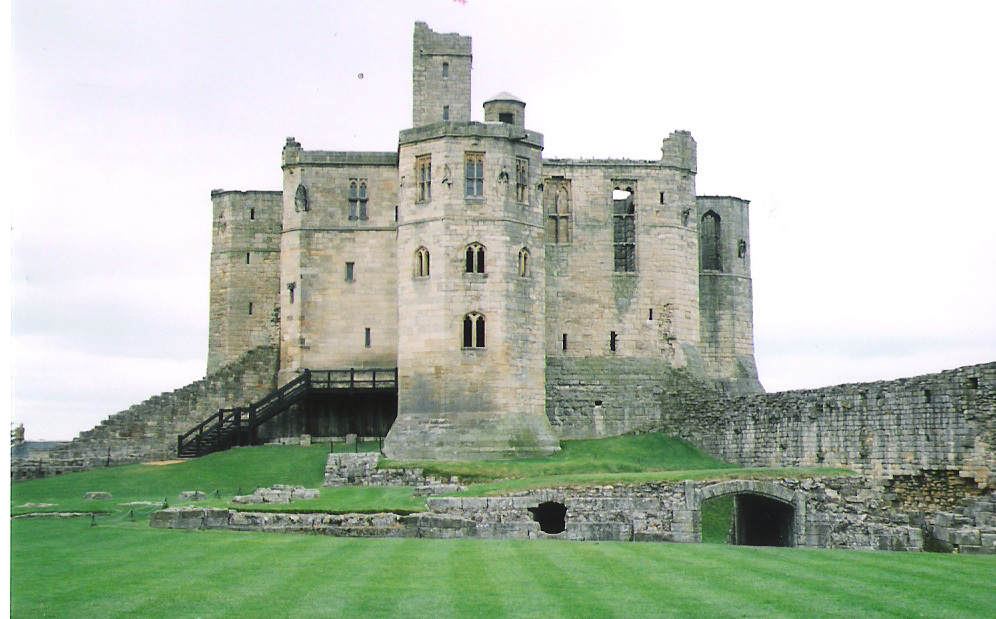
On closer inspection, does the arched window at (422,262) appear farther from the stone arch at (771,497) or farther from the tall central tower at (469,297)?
the stone arch at (771,497)

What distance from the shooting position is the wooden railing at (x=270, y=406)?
169 ft

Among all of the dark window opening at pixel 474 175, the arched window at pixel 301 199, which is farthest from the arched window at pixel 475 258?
the arched window at pixel 301 199

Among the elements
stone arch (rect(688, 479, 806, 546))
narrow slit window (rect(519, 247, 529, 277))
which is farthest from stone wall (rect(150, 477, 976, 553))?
narrow slit window (rect(519, 247, 529, 277))

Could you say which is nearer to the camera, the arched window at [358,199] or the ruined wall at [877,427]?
the ruined wall at [877,427]

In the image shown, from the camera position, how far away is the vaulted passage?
3738cm

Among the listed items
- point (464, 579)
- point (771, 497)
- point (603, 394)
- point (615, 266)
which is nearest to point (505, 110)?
point (615, 266)

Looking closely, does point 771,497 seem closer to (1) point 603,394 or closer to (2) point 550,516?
(2) point 550,516

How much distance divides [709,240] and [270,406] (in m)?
22.4

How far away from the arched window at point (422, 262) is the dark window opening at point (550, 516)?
435 inches

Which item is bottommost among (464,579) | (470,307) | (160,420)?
(464,579)

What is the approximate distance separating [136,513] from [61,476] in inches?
531

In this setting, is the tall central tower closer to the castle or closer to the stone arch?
the castle

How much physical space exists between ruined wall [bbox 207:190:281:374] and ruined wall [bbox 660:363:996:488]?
21.0 meters

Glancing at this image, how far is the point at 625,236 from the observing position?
56219mm
